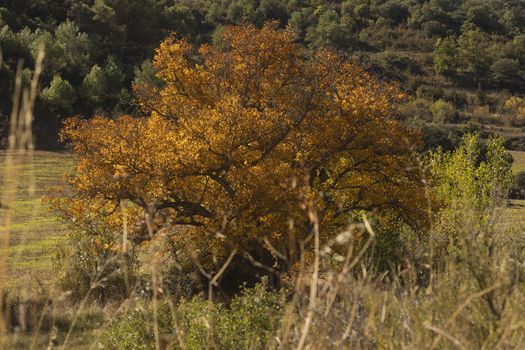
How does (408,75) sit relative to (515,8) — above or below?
below

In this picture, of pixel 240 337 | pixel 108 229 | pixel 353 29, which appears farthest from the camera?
pixel 353 29

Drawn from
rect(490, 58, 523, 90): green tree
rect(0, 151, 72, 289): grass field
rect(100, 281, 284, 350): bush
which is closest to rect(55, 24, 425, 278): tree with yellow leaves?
rect(0, 151, 72, 289): grass field

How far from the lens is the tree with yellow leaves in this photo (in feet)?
63.1

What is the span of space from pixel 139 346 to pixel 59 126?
54.9 metres

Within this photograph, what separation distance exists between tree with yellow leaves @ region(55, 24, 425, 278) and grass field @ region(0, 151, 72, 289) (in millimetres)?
2805

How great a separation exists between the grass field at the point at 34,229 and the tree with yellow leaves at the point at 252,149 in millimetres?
2805

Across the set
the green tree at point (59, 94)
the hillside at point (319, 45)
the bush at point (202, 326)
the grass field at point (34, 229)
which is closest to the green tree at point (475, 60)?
the hillside at point (319, 45)

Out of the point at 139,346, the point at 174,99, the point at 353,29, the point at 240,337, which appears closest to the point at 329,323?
the point at 240,337

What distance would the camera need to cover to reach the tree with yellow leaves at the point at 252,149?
19219mm

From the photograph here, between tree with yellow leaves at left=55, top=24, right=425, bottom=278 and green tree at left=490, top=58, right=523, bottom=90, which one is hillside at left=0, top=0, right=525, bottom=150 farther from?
tree with yellow leaves at left=55, top=24, right=425, bottom=278

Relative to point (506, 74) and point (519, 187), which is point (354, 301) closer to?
point (519, 187)

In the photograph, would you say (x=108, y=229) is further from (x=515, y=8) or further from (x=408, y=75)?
(x=515, y=8)

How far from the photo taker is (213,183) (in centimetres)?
2127

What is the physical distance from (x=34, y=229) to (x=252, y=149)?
16.6m
